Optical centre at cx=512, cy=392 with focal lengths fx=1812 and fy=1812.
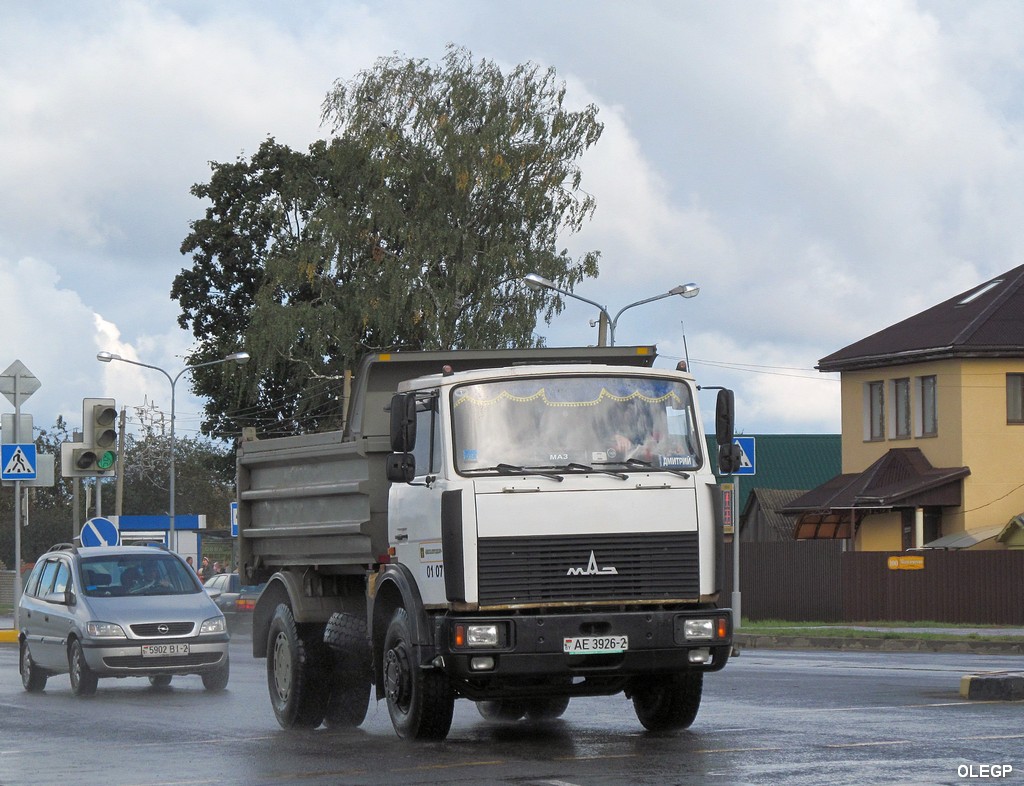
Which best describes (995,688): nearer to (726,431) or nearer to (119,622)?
(726,431)

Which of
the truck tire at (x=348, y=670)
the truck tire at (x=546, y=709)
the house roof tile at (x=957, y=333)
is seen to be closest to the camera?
the truck tire at (x=348, y=670)

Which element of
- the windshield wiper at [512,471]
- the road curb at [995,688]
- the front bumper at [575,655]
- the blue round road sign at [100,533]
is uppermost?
the windshield wiper at [512,471]

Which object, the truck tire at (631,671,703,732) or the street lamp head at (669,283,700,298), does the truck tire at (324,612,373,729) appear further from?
the street lamp head at (669,283,700,298)

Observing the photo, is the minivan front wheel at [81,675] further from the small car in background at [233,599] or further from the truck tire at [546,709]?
the small car in background at [233,599]

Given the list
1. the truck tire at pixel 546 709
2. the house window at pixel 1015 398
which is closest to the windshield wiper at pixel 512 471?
the truck tire at pixel 546 709

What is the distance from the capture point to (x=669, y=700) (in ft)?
43.8

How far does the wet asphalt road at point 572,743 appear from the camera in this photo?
35.2 feet

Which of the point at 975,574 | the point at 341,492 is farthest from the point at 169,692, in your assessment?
the point at 975,574

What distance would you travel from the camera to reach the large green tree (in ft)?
165

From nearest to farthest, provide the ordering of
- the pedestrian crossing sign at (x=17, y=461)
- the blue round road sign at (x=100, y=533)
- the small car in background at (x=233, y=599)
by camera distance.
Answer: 1. the blue round road sign at (x=100, y=533)
2. the pedestrian crossing sign at (x=17, y=461)
3. the small car in background at (x=233, y=599)

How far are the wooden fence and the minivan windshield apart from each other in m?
16.6

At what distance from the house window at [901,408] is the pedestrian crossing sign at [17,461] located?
981 inches

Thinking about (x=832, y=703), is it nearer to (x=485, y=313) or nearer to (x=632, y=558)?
(x=632, y=558)

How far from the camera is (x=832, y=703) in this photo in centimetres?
1543
